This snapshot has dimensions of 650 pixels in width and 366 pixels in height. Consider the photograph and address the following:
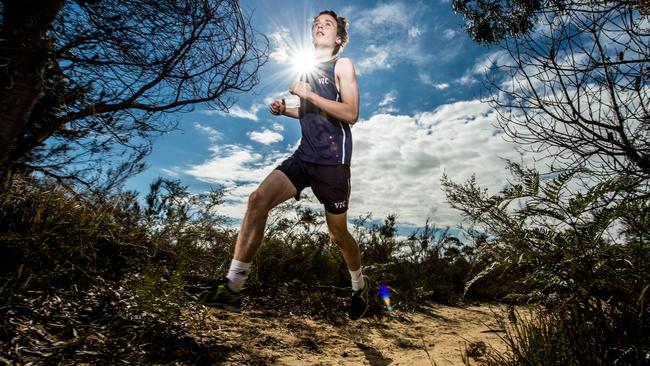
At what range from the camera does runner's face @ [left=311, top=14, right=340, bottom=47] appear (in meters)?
3.48

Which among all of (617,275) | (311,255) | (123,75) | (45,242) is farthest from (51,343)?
(123,75)

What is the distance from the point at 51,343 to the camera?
1811 millimetres

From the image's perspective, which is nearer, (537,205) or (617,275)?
(617,275)

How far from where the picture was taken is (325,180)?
298 centimetres

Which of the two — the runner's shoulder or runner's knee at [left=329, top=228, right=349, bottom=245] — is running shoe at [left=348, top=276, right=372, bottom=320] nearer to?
runner's knee at [left=329, top=228, right=349, bottom=245]

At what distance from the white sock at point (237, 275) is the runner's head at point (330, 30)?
215 centimetres

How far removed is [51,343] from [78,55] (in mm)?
3788

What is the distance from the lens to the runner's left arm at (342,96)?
3.02 metres

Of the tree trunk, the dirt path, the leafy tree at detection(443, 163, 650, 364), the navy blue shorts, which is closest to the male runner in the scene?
the navy blue shorts

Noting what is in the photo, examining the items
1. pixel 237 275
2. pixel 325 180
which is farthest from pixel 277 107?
pixel 237 275

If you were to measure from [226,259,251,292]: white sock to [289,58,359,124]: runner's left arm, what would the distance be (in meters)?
1.41

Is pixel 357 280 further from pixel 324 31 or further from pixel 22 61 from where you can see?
pixel 22 61

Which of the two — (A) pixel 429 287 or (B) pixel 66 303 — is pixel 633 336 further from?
(A) pixel 429 287

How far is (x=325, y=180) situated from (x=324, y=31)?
1514mm
